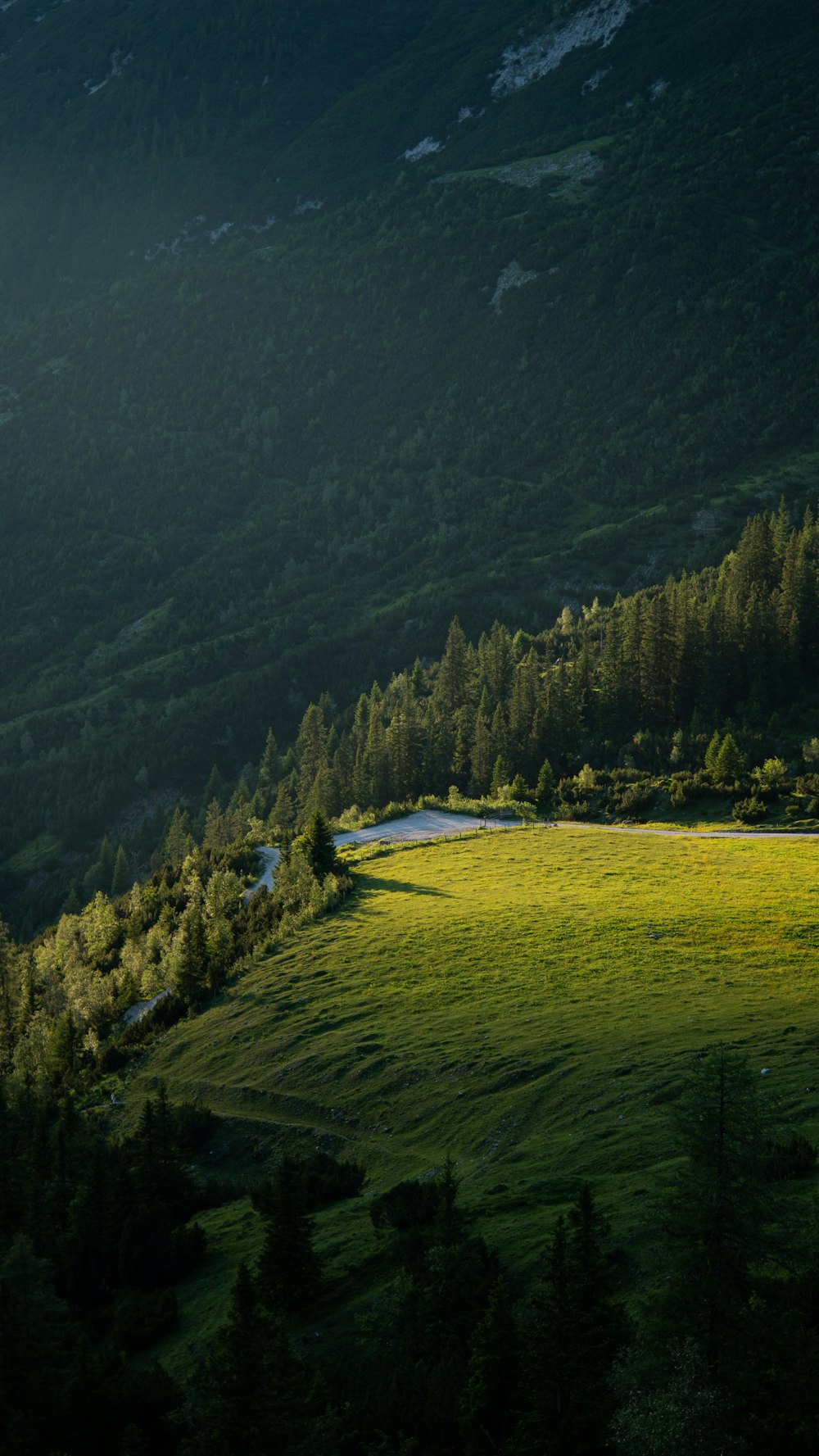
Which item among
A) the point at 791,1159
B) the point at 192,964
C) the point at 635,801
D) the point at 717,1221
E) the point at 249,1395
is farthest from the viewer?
the point at 635,801

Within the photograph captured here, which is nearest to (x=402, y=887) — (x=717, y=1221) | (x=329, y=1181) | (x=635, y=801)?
(x=635, y=801)

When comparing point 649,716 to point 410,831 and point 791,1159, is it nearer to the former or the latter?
point 410,831

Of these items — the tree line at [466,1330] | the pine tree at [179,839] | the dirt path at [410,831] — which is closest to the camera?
the tree line at [466,1330]

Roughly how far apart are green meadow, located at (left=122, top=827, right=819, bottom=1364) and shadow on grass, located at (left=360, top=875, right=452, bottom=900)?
57 cm

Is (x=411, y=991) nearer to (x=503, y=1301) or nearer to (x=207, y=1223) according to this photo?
(x=207, y=1223)

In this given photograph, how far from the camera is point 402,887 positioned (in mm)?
67688

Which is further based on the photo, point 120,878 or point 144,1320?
point 120,878

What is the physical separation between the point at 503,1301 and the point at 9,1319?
9.81 meters

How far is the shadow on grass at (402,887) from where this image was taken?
64500mm

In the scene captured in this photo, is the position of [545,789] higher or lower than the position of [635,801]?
higher

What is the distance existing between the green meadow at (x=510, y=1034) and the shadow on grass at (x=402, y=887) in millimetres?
573

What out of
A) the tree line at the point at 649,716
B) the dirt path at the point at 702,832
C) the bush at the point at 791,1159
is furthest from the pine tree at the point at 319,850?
the bush at the point at 791,1159

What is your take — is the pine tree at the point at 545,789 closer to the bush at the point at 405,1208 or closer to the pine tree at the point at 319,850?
the pine tree at the point at 319,850

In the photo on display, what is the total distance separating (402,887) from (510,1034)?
99.9ft
